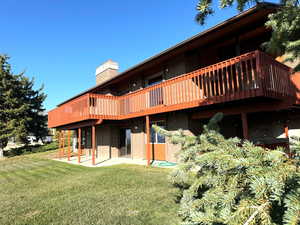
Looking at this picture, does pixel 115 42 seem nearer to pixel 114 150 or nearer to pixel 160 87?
pixel 114 150

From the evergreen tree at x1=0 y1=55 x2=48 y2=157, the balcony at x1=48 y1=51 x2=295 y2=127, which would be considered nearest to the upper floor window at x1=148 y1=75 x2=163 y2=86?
the balcony at x1=48 y1=51 x2=295 y2=127

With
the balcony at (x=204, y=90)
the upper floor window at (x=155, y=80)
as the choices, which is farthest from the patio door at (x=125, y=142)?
the upper floor window at (x=155, y=80)

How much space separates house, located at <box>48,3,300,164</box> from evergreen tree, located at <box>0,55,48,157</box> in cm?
1400

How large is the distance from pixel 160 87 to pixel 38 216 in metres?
7.19

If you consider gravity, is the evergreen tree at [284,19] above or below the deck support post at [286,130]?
above

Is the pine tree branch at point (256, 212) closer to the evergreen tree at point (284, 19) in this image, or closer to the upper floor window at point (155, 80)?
the evergreen tree at point (284, 19)

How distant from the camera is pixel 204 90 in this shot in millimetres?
7684

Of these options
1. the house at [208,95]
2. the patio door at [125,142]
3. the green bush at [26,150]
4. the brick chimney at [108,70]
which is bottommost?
the green bush at [26,150]

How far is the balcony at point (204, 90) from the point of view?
20.4ft

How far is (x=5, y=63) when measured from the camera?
26328mm

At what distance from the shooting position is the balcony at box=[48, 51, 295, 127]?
20.4ft

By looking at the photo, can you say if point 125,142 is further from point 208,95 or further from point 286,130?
point 286,130

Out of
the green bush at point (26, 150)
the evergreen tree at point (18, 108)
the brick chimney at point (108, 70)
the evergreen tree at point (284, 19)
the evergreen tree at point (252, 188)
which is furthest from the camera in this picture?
the green bush at point (26, 150)

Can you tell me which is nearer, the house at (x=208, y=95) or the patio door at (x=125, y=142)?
the house at (x=208, y=95)
